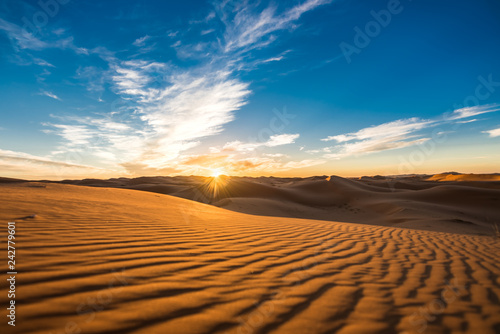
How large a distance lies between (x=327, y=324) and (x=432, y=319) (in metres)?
1.09

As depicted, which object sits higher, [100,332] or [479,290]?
[100,332]

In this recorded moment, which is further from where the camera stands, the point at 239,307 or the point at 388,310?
the point at 388,310

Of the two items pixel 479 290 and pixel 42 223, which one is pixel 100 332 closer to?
pixel 42 223

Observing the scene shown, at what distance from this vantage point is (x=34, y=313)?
147 centimetres

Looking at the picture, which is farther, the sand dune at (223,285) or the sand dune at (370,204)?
the sand dune at (370,204)

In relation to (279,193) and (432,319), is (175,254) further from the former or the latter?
(279,193)

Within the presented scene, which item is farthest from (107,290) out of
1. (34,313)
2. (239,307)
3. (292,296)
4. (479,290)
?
(479,290)

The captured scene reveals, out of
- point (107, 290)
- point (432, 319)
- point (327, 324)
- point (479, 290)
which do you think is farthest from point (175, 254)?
point (479, 290)

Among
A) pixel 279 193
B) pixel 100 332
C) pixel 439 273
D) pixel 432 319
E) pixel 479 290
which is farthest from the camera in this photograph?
pixel 279 193

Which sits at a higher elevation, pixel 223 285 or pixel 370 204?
pixel 223 285

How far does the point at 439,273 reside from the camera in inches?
135

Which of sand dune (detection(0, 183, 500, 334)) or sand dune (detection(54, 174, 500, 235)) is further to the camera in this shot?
sand dune (detection(54, 174, 500, 235))

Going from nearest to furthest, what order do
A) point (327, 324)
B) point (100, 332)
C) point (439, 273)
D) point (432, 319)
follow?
point (100, 332) < point (327, 324) < point (432, 319) < point (439, 273)

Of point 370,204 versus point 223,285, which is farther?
point 370,204
